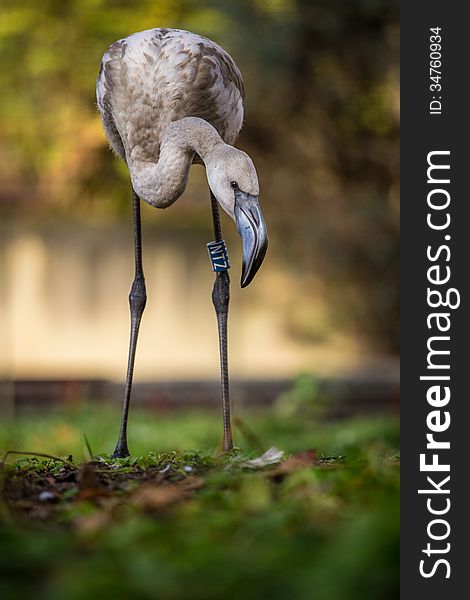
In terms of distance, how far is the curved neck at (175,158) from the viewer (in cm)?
363

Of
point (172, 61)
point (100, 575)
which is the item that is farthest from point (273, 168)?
point (100, 575)

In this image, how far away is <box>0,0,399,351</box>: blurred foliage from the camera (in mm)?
10398

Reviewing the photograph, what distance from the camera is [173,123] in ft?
12.3

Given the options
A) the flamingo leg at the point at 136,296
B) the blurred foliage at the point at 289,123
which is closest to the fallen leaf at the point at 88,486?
the flamingo leg at the point at 136,296

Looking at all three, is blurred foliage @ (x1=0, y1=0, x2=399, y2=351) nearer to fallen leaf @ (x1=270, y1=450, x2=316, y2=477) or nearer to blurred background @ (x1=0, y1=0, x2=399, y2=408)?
blurred background @ (x1=0, y1=0, x2=399, y2=408)

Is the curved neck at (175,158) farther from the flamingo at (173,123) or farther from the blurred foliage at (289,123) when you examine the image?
the blurred foliage at (289,123)

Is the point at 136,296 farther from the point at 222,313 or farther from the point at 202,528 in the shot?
the point at 202,528

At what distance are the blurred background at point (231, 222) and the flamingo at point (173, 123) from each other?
579cm

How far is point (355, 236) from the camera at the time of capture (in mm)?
10453

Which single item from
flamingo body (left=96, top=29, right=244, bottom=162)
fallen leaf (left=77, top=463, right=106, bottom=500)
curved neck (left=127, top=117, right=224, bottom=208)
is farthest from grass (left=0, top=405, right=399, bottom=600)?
flamingo body (left=96, top=29, right=244, bottom=162)

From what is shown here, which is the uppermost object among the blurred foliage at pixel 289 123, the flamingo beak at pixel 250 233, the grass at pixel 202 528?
the blurred foliage at pixel 289 123

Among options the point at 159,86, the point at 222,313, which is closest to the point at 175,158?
the point at 159,86

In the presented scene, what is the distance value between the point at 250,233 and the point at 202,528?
57.0 inches

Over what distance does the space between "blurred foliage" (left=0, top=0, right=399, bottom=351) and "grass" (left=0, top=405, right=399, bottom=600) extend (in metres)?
7.24
